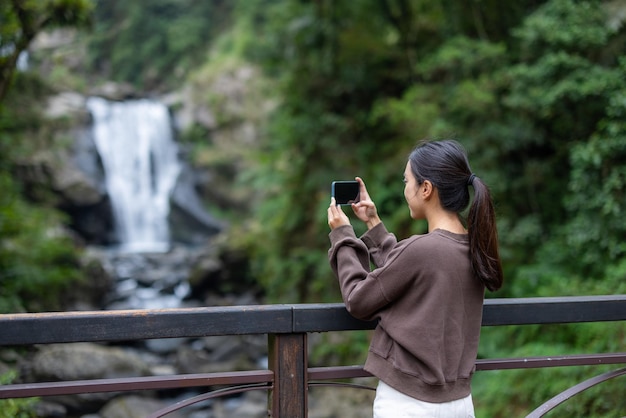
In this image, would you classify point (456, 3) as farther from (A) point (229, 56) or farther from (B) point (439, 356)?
(A) point (229, 56)

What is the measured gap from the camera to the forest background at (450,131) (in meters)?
6.48

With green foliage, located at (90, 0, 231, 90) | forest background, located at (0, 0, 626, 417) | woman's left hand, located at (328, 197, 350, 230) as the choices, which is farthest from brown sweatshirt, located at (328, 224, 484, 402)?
green foliage, located at (90, 0, 231, 90)

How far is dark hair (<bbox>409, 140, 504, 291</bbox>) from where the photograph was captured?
1.99m

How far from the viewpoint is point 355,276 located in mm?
2029

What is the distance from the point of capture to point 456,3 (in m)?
9.83

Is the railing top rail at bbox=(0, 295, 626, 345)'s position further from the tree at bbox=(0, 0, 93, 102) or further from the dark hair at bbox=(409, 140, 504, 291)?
the tree at bbox=(0, 0, 93, 102)

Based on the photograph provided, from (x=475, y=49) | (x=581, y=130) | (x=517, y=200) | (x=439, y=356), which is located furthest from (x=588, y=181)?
(x=439, y=356)

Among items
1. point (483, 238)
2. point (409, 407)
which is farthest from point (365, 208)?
point (409, 407)

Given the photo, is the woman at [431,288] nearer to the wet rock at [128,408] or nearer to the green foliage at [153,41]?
the wet rock at [128,408]

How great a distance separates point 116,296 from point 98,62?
21.6 m

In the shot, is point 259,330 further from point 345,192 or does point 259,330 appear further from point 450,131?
point 450,131

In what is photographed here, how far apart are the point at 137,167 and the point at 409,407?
23.2 meters

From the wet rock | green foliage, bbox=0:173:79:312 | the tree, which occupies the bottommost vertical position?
the wet rock

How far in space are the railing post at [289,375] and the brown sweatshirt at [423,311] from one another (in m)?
0.33
